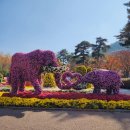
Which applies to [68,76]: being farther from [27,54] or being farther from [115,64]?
[115,64]

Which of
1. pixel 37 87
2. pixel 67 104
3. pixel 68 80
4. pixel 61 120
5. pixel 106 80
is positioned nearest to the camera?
pixel 61 120

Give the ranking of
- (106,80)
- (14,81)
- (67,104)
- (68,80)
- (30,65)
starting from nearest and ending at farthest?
(67,104) < (30,65) < (14,81) < (106,80) < (68,80)

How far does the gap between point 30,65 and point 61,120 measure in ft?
21.6

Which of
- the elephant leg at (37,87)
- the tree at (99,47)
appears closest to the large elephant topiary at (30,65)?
the elephant leg at (37,87)

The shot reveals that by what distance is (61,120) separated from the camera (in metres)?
12.1

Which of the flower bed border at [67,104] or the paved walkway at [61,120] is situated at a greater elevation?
the flower bed border at [67,104]

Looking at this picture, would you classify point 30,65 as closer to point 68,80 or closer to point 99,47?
point 68,80

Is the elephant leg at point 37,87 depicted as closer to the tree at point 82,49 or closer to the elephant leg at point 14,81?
the elephant leg at point 14,81

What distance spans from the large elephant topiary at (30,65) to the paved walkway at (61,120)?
4.58 metres

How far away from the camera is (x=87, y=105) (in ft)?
45.5

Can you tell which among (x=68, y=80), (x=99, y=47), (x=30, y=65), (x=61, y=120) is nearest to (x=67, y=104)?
(x=61, y=120)

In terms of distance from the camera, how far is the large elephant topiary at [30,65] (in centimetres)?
1811

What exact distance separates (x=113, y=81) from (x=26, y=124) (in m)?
8.20

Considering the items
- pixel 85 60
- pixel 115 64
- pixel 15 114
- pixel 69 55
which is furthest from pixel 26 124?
pixel 69 55
